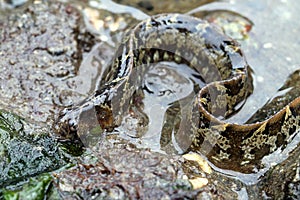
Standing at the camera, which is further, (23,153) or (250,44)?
(250,44)

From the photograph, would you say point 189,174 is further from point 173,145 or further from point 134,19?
point 134,19

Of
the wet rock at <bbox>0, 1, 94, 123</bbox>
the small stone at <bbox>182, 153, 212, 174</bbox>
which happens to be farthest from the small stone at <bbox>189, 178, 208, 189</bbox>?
the wet rock at <bbox>0, 1, 94, 123</bbox>

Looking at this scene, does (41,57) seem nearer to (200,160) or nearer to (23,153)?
(23,153)

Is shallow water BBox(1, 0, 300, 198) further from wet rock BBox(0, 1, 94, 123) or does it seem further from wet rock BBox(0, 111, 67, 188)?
wet rock BBox(0, 111, 67, 188)

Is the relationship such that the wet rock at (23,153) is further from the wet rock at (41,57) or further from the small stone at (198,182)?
the small stone at (198,182)

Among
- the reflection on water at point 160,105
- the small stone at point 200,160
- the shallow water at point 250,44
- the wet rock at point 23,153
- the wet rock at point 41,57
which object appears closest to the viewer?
the wet rock at point 23,153

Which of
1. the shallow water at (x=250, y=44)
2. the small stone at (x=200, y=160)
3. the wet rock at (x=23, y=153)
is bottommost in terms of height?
the small stone at (x=200, y=160)

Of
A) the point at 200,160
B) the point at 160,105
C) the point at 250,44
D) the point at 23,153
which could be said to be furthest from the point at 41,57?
the point at 250,44

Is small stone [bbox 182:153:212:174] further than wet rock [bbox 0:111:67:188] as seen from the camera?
Yes

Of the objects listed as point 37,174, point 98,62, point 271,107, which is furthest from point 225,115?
point 37,174

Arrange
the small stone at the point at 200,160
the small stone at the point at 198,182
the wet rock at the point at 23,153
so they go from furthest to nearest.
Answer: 1. the small stone at the point at 200,160
2. the wet rock at the point at 23,153
3. the small stone at the point at 198,182

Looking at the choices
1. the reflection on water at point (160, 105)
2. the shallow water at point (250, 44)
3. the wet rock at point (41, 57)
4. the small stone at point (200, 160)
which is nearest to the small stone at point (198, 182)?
the small stone at point (200, 160)
